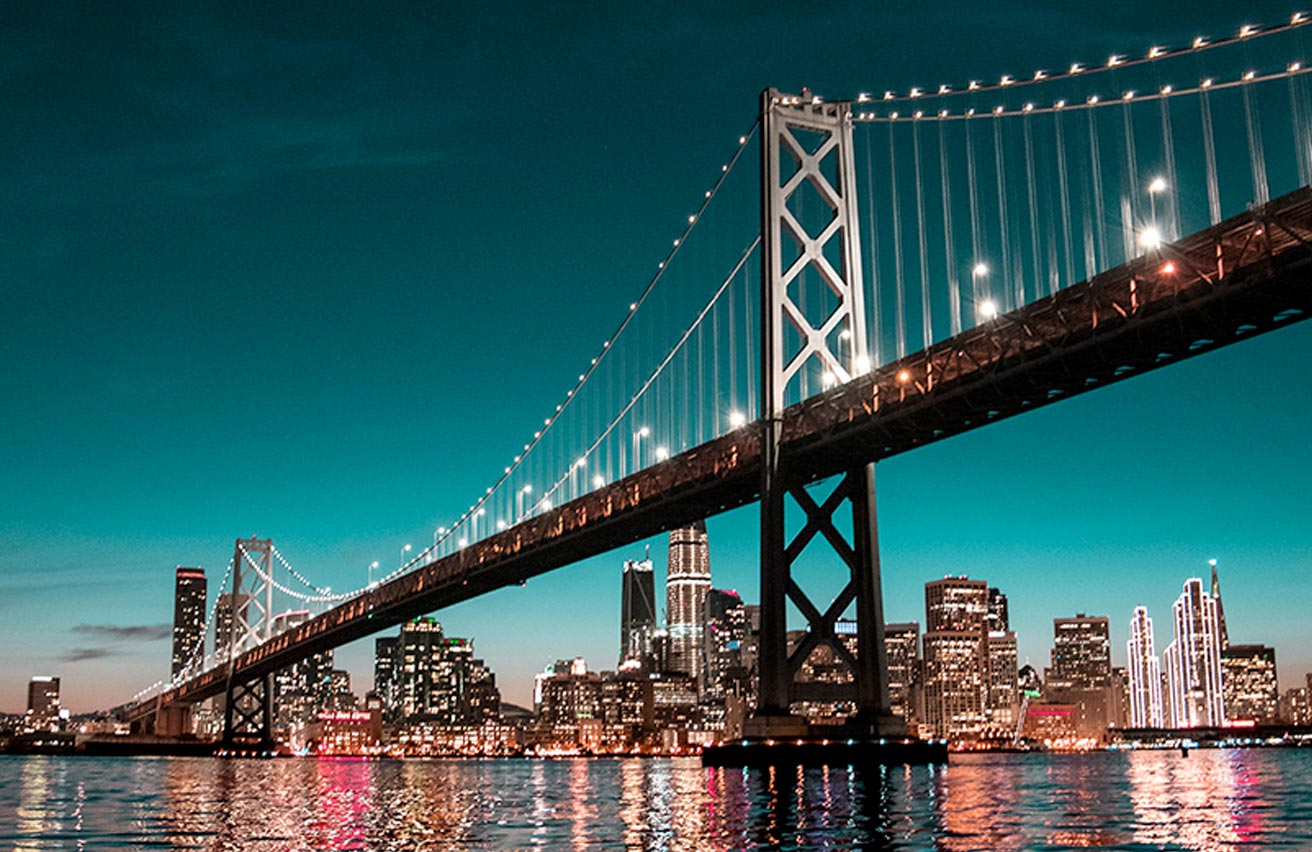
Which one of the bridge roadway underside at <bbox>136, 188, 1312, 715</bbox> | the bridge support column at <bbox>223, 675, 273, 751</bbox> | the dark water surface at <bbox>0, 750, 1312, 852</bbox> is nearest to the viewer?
the dark water surface at <bbox>0, 750, 1312, 852</bbox>

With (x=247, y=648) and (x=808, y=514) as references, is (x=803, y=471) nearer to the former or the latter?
(x=808, y=514)

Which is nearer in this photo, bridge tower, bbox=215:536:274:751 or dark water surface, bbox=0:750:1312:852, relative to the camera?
dark water surface, bbox=0:750:1312:852

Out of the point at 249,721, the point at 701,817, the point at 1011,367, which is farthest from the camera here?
the point at 249,721

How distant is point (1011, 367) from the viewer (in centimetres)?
3450

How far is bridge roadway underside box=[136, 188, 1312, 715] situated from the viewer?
28.5m

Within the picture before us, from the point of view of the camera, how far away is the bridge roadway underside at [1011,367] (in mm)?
28469

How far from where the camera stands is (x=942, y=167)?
140 ft

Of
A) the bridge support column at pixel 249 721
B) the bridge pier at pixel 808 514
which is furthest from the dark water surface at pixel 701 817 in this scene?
the bridge support column at pixel 249 721

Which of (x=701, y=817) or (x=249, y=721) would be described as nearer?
(x=701, y=817)

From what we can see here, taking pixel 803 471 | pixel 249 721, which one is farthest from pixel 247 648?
pixel 803 471

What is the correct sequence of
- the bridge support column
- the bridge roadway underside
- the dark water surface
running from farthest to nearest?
the bridge support column
the bridge roadway underside
the dark water surface

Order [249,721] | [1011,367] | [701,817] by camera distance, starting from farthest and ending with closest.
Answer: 1. [249,721]
2. [1011,367]
3. [701,817]

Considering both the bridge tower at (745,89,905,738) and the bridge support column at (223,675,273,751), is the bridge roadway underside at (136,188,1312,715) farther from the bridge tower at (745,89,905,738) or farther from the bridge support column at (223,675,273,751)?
the bridge support column at (223,675,273,751)

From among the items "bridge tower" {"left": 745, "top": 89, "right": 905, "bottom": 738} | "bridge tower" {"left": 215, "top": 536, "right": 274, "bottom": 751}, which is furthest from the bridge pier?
"bridge tower" {"left": 215, "top": 536, "right": 274, "bottom": 751}
